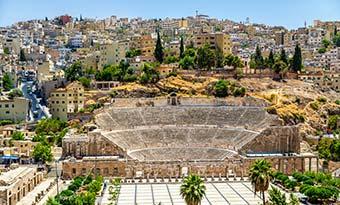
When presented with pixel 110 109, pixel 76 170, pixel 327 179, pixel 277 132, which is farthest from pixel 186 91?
pixel 327 179

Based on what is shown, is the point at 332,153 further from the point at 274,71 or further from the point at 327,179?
the point at 274,71

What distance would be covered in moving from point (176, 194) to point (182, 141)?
14.2 m

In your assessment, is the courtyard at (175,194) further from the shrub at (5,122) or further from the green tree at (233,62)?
the green tree at (233,62)

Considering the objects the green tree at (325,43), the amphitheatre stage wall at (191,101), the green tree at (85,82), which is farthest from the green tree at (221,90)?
the green tree at (325,43)

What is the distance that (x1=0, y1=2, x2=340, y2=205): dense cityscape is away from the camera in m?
48.7

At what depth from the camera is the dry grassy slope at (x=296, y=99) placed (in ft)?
225

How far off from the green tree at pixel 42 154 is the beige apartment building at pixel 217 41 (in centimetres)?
3879

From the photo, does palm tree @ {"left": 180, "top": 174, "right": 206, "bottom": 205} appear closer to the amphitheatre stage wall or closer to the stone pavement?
the stone pavement

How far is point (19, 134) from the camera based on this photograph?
213ft

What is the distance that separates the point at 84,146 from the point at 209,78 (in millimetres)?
23757

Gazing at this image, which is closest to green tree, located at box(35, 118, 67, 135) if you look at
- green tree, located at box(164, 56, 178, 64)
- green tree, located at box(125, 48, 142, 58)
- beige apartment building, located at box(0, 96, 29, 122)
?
beige apartment building, located at box(0, 96, 29, 122)

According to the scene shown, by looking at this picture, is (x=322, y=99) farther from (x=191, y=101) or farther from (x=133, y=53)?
(x=133, y=53)

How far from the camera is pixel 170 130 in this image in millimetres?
65188

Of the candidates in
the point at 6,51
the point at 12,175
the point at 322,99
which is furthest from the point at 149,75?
the point at 6,51
